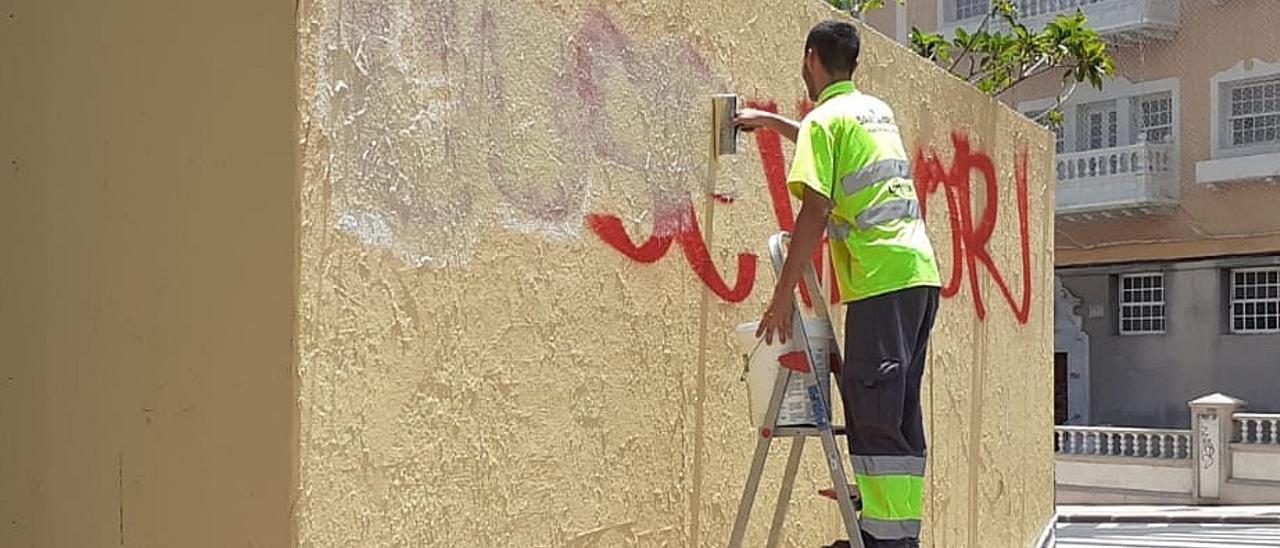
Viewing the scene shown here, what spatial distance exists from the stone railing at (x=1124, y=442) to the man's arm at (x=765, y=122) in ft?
54.3

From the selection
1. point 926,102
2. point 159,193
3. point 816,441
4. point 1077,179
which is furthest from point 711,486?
point 1077,179

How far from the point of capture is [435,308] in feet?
10.6

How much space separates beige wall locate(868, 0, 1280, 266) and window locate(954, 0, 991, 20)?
57.9 inches

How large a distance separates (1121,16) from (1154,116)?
1679 millimetres

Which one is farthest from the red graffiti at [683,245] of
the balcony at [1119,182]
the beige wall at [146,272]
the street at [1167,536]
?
the balcony at [1119,182]

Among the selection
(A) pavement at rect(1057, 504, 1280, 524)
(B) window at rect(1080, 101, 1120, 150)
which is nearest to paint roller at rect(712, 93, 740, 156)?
(A) pavement at rect(1057, 504, 1280, 524)

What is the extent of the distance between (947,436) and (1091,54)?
11.2 m

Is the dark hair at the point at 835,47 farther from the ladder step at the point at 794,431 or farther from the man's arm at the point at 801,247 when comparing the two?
the ladder step at the point at 794,431

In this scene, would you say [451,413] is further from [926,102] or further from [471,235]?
[926,102]

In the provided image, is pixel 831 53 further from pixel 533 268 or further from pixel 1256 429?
pixel 1256 429

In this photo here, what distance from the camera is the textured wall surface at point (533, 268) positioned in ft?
9.78

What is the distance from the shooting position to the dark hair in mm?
4070

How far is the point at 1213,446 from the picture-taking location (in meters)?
18.9

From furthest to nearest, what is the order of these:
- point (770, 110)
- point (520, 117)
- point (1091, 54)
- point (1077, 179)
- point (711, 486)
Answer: point (1077, 179)
point (1091, 54)
point (770, 110)
point (711, 486)
point (520, 117)
